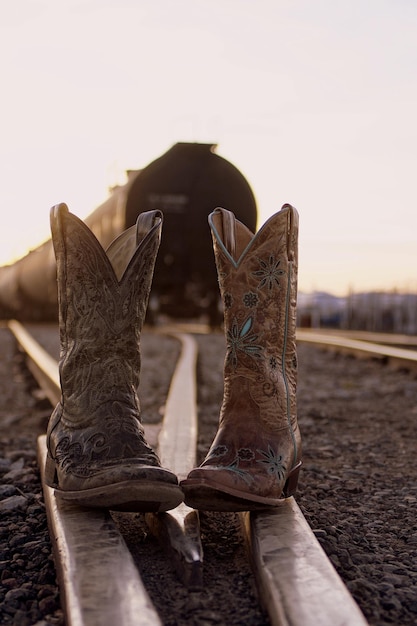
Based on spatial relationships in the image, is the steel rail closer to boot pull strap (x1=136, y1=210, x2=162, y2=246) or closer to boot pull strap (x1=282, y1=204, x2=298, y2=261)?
boot pull strap (x1=282, y1=204, x2=298, y2=261)

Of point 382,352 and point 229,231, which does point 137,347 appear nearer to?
point 229,231

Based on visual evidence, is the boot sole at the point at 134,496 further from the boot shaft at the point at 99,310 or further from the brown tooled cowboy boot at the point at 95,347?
the boot shaft at the point at 99,310

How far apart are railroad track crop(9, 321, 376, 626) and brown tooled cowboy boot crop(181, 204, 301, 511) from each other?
5.8 inches

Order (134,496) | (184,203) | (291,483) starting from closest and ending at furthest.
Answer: (134,496), (291,483), (184,203)

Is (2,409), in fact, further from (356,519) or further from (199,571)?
(199,571)

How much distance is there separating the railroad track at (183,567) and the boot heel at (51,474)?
3cm

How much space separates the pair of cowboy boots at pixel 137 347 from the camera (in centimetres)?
180

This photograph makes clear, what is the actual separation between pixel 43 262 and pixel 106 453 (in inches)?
576

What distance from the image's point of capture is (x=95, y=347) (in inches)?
74.2

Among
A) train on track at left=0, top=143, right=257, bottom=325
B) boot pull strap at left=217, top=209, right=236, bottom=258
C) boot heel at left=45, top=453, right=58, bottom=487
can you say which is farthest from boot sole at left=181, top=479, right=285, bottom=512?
train on track at left=0, top=143, right=257, bottom=325

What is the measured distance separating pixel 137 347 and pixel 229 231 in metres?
0.40

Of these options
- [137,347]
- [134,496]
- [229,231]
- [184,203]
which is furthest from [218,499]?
[184,203]

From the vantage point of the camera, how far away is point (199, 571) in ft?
4.62

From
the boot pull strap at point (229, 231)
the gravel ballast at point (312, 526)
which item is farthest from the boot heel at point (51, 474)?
the boot pull strap at point (229, 231)
